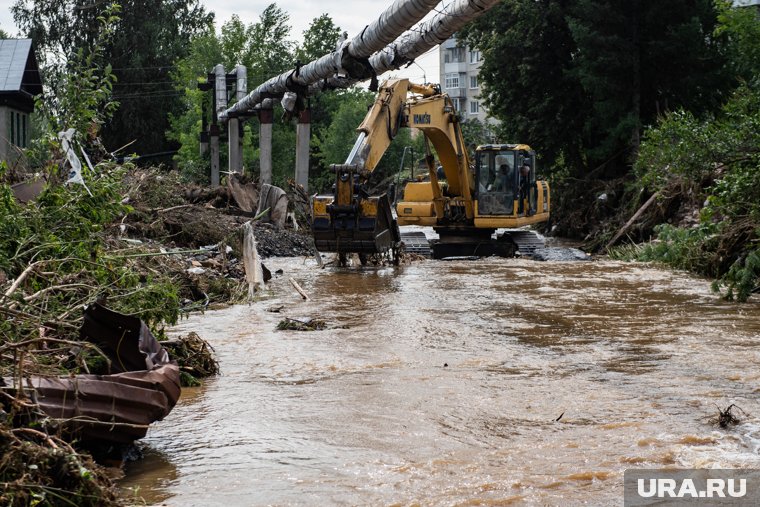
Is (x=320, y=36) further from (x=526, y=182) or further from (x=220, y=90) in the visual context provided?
(x=526, y=182)

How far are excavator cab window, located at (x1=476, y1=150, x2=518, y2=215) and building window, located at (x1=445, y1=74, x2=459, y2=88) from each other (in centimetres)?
7733

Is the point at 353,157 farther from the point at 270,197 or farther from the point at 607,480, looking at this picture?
the point at 607,480

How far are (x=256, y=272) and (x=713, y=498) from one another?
36.9 ft

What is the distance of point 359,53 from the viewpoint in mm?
20906

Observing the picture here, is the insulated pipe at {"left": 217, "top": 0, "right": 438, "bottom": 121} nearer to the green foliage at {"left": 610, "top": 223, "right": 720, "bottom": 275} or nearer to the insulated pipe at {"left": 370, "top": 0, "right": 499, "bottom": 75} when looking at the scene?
the insulated pipe at {"left": 370, "top": 0, "right": 499, "bottom": 75}

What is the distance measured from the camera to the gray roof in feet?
104

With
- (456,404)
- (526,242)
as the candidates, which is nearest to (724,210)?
(526,242)

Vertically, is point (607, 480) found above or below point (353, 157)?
below

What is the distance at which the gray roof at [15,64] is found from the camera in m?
31.8

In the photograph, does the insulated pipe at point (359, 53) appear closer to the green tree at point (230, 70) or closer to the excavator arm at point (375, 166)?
the excavator arm at point (375, 166)

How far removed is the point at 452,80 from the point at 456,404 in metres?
94.8

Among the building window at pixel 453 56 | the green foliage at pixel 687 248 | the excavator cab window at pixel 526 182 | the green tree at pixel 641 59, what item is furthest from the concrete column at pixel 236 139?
the building window at pixel 453 56

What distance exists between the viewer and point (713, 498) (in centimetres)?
573

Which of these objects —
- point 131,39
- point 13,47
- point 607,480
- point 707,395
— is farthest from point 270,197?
point 131,39
